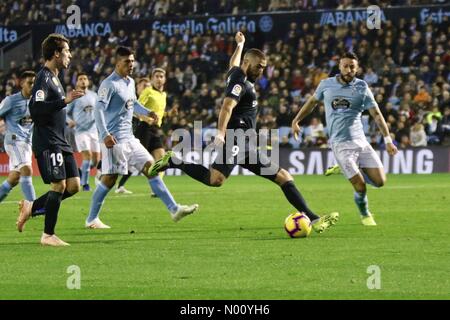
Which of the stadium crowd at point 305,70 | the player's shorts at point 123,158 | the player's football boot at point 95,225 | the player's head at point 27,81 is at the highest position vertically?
the stadium crowd at point 305,70

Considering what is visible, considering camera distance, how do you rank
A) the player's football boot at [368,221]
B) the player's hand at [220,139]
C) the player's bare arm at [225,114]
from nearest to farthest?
the player's hand at [220,139] < the player's bare arm at [225,114] < the player's football boot at [368,221]

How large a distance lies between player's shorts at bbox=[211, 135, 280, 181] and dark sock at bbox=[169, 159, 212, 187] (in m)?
0.29

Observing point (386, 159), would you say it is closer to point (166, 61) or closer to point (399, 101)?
point (399, 101)

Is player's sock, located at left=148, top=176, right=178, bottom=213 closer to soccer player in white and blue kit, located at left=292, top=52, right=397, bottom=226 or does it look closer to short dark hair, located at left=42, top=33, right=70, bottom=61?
soccer player in white and blue kit, located at left=292, top=52, right=397, bottom=226

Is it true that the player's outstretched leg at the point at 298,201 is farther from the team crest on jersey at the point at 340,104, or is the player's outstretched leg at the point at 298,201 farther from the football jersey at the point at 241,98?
the team crest on jersey at the point at 340,104

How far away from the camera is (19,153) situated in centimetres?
1655

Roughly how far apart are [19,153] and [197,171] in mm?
3899

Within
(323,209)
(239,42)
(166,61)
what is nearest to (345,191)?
(323,209)

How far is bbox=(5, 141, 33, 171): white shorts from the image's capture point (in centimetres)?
1648

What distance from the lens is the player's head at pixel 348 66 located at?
48.0 ft

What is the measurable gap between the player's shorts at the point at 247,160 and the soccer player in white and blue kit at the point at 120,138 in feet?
3.24

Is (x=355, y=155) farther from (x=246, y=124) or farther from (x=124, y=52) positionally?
(x=124, y=52)

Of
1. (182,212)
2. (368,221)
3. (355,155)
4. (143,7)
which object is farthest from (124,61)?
(143,7)

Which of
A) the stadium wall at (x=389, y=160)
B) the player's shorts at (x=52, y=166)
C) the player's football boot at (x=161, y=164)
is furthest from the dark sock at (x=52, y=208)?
the stadium wall at (x=389, y=160)
